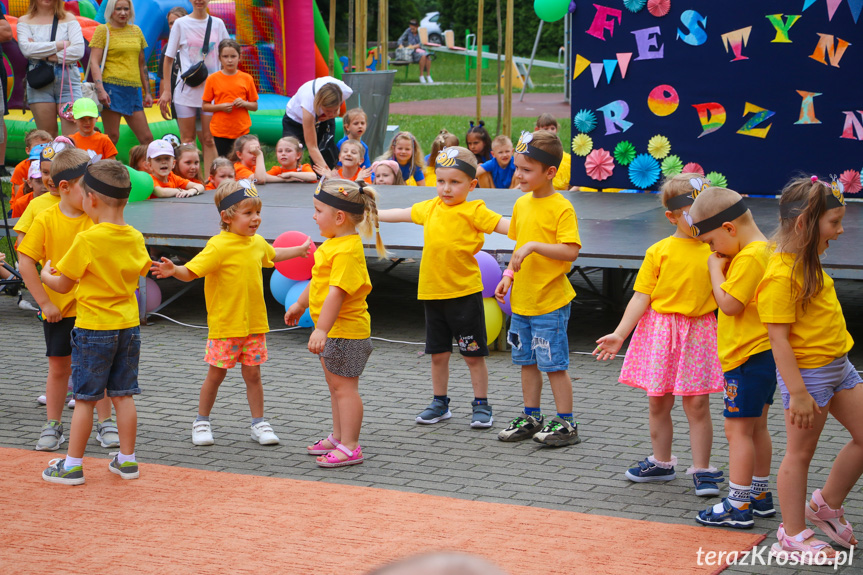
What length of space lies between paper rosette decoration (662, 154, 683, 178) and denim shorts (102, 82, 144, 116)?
21.0 ft

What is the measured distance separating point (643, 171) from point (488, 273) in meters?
4.20

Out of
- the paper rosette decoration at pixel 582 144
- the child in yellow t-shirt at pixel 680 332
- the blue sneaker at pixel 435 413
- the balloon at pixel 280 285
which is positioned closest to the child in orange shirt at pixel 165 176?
the balloon at pixel 280 285

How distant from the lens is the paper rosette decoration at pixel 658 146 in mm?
10758

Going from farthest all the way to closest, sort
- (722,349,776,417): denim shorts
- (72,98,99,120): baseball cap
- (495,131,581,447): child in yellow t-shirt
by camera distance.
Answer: (72,98,99,120): baseball cap, (495,131,581,447): child in yellow t-shirt, (722,349,776,417): denim shorts

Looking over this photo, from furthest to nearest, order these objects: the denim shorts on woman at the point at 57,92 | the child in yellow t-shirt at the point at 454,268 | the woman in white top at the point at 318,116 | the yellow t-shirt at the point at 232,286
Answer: the denim shorts on woman at the point at 57,92
the woman in white top at the point at 318,116
the child in yellow t-shirt at the point at 454,268
the yellow t-shirt at the point at 232,286

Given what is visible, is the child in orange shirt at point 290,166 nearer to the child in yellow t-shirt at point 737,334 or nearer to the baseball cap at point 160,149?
the baseball cap at point 160,149

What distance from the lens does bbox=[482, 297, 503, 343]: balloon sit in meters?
7.45

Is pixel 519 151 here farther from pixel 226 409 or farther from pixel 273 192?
pixel 273 192

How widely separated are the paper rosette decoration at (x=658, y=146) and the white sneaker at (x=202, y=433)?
669 cm

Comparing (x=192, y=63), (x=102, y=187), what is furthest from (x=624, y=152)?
(x=102, y=187)

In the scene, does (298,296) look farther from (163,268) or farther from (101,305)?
(101,305)

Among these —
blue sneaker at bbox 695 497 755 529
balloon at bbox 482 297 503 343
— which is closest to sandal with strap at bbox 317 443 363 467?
blue sneaker at bbox 695 497 755 529

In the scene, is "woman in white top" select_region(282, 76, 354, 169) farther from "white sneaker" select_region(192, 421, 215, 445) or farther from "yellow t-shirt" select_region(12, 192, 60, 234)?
"white sneaker" select_region(192, 421, 215, 445)

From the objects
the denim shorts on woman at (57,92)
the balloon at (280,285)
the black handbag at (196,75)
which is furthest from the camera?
the black handbag at (196,75)
